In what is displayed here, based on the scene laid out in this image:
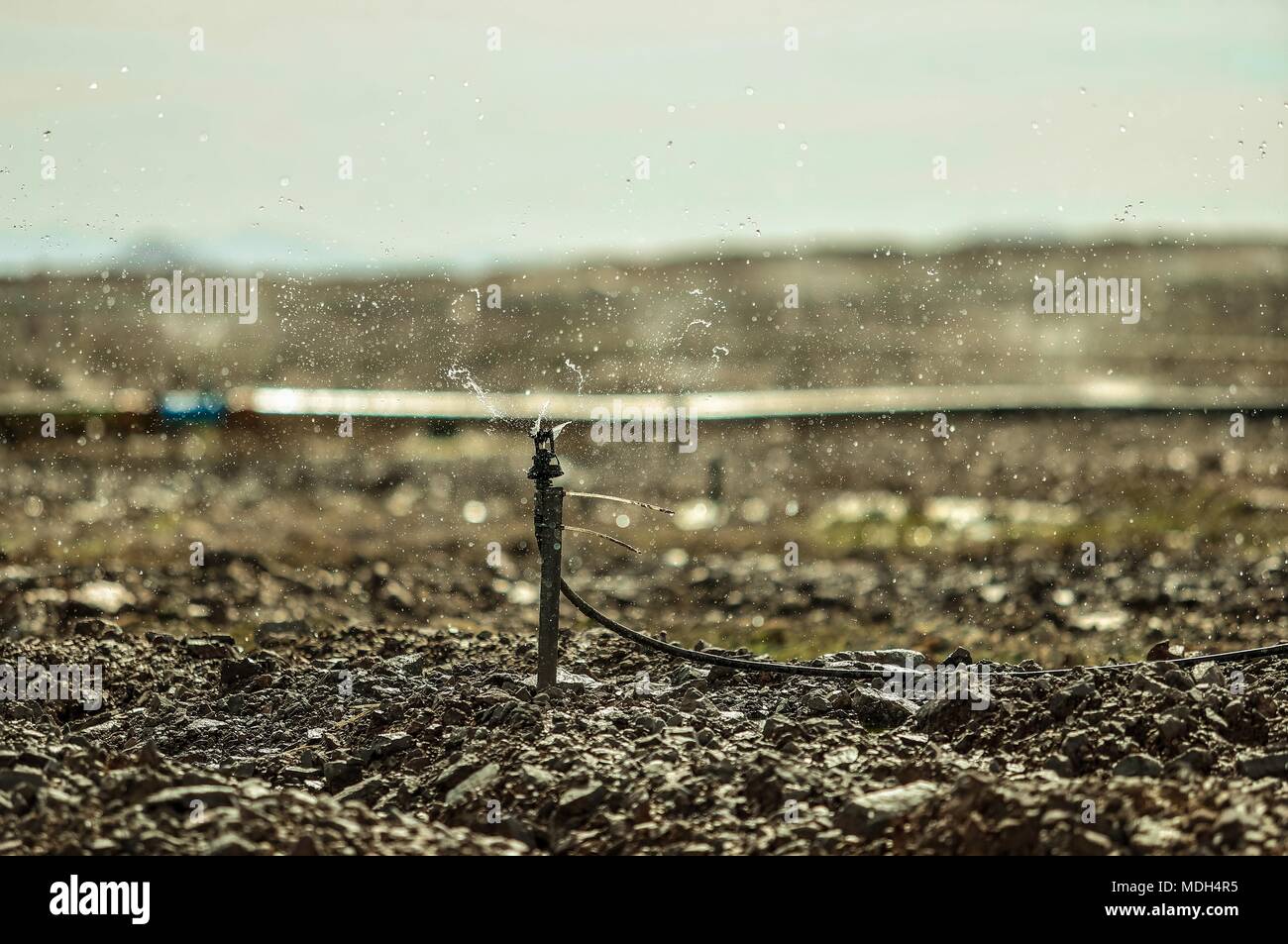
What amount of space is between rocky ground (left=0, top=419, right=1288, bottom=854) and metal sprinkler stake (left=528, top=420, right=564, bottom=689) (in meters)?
0.16

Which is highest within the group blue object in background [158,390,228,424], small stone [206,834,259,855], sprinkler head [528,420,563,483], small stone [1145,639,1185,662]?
blue object in background [158,390,228,424]

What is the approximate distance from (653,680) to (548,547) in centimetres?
98

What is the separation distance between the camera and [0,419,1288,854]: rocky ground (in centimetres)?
511

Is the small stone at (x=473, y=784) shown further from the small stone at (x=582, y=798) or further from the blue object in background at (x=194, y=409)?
the blue object in background at (x=194, y=409)

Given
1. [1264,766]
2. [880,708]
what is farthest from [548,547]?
[1264,766]

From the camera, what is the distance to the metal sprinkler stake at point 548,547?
677cm

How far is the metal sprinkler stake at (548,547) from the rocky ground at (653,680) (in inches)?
6.3

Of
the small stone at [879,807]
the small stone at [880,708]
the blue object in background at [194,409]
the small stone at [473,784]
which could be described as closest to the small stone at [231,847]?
the small stone at [473,784]

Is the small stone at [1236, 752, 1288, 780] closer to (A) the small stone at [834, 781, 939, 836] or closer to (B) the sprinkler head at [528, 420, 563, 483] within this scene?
(A) the small stone at [834, 781, 939, 836]

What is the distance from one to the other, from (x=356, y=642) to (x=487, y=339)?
2308cm

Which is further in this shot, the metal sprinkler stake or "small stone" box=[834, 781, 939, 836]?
the metal sprinkler stake

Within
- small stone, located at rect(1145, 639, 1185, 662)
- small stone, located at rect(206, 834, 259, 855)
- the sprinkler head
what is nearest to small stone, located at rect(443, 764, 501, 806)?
small stone, located at rect(206, 834, 259, 855)
